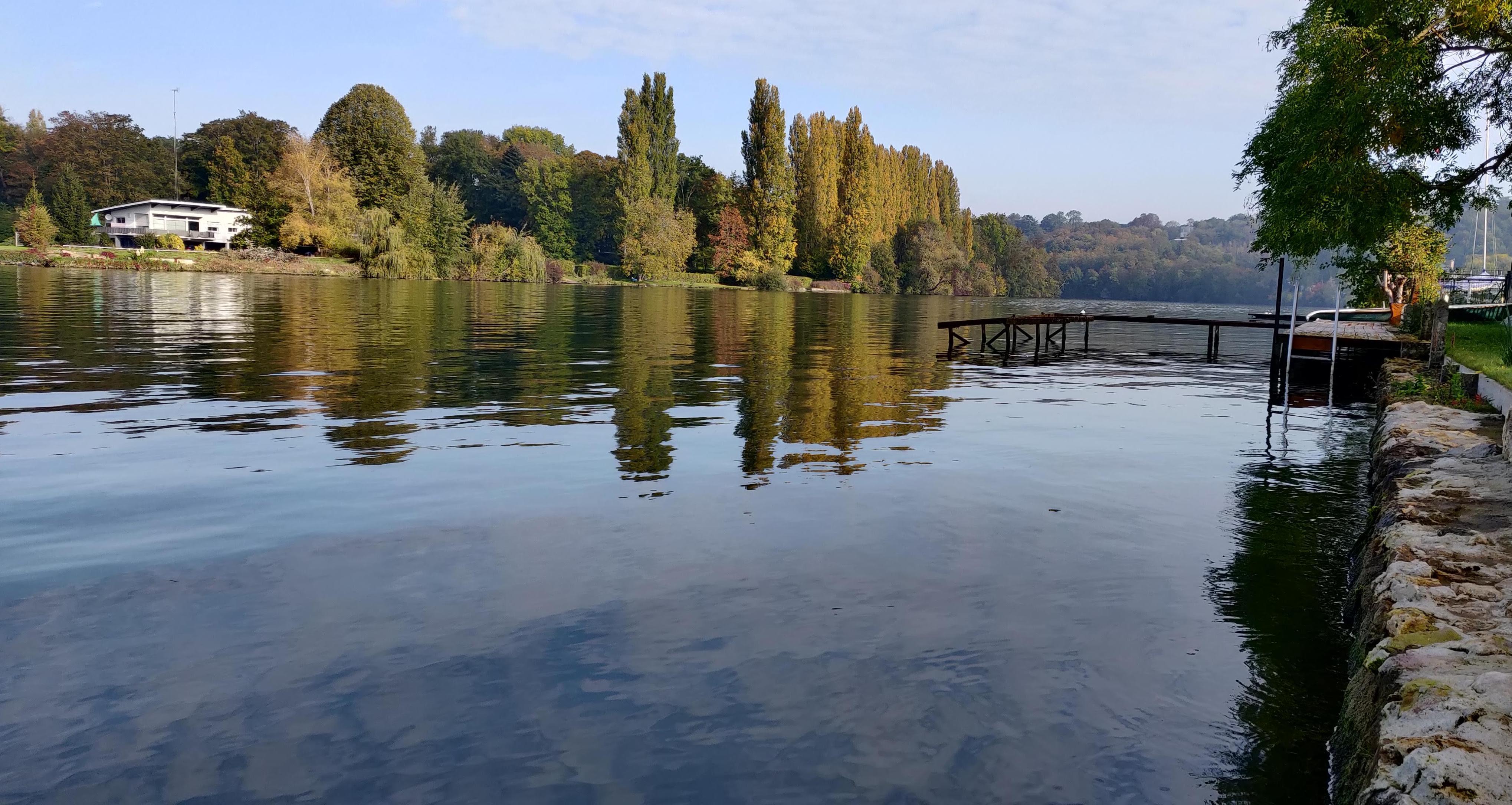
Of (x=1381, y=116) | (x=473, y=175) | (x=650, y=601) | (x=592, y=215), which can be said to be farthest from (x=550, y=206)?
(x=650, y=601)

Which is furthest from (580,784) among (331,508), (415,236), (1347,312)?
(415,236)

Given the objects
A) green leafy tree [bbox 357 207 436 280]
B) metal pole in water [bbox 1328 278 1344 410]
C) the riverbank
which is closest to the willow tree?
metal pole in water [bbox 1328 278 1344 410]

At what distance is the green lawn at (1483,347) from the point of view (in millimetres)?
14266

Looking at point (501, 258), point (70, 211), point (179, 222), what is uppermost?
point (70, 211)

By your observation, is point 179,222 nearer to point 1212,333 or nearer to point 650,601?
point 1212,333

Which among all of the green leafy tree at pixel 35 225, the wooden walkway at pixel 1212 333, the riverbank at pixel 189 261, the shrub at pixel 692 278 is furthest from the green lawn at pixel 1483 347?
the green leafy tree at pixel 35 225

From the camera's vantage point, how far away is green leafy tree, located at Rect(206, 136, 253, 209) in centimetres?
9525

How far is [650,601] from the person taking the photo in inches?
282

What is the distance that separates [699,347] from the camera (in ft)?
99.5

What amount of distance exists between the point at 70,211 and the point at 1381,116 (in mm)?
111397

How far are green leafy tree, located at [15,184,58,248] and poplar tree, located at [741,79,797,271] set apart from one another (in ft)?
208

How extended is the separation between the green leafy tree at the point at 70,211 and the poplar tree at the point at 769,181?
66118 mm

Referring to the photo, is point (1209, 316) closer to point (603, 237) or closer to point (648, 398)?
point (603, 237)

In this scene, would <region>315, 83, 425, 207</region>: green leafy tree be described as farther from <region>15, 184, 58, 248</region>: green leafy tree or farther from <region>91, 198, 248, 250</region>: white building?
<region>15, 184, 58, 248</region>: green leafy tree
